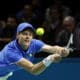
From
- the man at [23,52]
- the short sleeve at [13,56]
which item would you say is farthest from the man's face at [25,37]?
the short sleeve at [13,56]

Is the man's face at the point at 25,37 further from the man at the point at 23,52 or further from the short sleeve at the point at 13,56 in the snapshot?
the short sleeve at the point at 13,56

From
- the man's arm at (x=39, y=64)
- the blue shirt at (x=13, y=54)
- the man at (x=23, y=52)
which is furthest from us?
the blue shirt at (x=13, y=54)

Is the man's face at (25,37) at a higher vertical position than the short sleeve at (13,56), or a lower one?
higher

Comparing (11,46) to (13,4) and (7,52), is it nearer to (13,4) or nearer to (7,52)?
(7,52)

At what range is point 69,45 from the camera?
674 cm

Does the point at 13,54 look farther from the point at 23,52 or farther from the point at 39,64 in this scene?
the point at 39,64

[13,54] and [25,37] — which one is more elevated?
[25,37]

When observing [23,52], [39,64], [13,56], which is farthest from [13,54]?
[39,64]

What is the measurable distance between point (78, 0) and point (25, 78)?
124 inches

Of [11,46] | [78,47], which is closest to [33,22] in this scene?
[78,47]

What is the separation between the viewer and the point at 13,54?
5.17 metres

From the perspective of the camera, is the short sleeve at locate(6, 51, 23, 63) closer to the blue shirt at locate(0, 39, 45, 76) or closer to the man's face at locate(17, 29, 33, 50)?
the blue shirt at locate(0, 39, 45, 76)

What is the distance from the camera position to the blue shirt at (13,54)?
17.1 ft

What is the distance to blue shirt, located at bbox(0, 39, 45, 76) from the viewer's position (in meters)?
5.20
